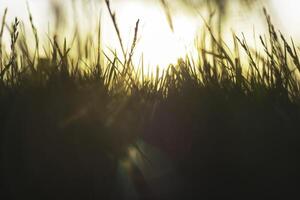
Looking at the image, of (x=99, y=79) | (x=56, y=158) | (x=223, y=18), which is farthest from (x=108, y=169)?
(x=223, y=18)

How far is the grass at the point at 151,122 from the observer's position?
4.40ft

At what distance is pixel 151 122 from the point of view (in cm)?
154

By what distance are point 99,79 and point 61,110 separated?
0.98ft

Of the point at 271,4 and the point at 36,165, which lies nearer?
the point at 36,165

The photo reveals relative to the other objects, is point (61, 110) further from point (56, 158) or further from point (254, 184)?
point (254, 184)

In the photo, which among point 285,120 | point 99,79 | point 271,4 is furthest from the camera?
point 271,4

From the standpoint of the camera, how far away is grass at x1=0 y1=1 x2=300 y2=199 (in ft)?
4.40

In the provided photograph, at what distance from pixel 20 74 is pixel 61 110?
351 mm

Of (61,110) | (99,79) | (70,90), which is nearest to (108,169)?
(61,110)

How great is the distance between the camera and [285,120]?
4.94 ft

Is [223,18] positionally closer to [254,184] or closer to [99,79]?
[99,79]

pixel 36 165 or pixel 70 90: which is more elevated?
pixel 70 90

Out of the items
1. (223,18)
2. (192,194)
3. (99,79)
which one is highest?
(223,18)

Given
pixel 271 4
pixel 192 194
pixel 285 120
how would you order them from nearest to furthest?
pixel 192 194, pixel 285 120, pixel 271 4
